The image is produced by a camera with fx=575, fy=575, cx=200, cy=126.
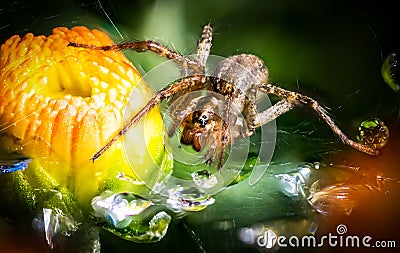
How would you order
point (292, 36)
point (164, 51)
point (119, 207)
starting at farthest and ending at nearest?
point (292, 36) → point (164, 51) → point (119, 207)

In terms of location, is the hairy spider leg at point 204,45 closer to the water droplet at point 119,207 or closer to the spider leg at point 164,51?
the spider leg at point 164,51

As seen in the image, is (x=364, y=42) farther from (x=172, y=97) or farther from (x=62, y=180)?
(x=62, y=180)

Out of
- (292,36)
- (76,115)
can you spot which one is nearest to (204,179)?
(76,115)

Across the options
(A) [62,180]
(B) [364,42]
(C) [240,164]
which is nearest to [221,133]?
(C) [240,164]

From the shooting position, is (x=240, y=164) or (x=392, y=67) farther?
(x=392, y=67)

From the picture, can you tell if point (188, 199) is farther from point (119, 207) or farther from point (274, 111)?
point (274, 111)

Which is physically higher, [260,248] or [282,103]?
[282,103]
